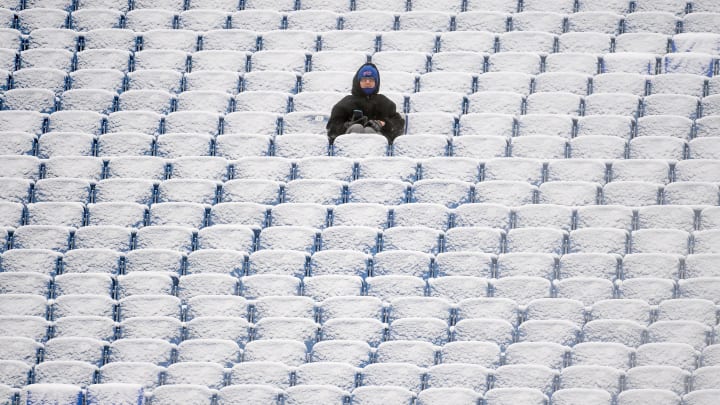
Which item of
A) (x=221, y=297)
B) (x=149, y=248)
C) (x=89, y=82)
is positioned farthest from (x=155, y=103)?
(x=221, y=297)

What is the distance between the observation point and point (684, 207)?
3.73 meters

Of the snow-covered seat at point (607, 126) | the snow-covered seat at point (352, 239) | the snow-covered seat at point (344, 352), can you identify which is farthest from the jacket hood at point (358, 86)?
the snow-covered seat at point (344, 352)

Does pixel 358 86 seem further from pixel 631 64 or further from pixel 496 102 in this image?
pixel 631 64

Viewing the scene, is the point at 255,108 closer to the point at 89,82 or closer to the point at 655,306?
the point at 89,82

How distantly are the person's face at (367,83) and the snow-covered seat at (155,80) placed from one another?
0.73 m

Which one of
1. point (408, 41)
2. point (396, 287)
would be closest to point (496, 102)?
point (408, 41)

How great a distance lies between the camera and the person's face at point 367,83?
4.05m

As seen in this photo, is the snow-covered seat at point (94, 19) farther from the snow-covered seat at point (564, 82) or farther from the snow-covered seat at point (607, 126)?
the snow-covered seat at point (607, 126)

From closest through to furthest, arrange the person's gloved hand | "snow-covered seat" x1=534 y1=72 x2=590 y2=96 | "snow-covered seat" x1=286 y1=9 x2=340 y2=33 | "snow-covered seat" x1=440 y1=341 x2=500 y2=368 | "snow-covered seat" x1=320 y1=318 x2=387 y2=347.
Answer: "snow-covered seat" x1=440 y1=341 x2=500 y2=368 → "snow-covered seat" x1=320 y1=318 x2=387 y2=347 → the person's gloved hand → "snow-covered seat" x1=534 y1=72 x2=590 y2=96 → "snow-covered seat" x1=286 y1=9 x2=340 y2=33

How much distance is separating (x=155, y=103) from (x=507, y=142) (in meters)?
1.23

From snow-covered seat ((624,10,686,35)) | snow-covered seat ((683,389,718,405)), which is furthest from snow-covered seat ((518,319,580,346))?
snow-covered seat ((624,10,686,35))

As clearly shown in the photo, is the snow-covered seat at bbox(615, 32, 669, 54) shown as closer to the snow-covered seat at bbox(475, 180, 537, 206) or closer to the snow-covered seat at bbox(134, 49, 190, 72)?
the snow-covered seat at bbox(475, 180, 537, 206)

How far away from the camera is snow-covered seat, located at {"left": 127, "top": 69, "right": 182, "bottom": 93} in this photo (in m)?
4.38

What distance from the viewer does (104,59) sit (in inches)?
177
